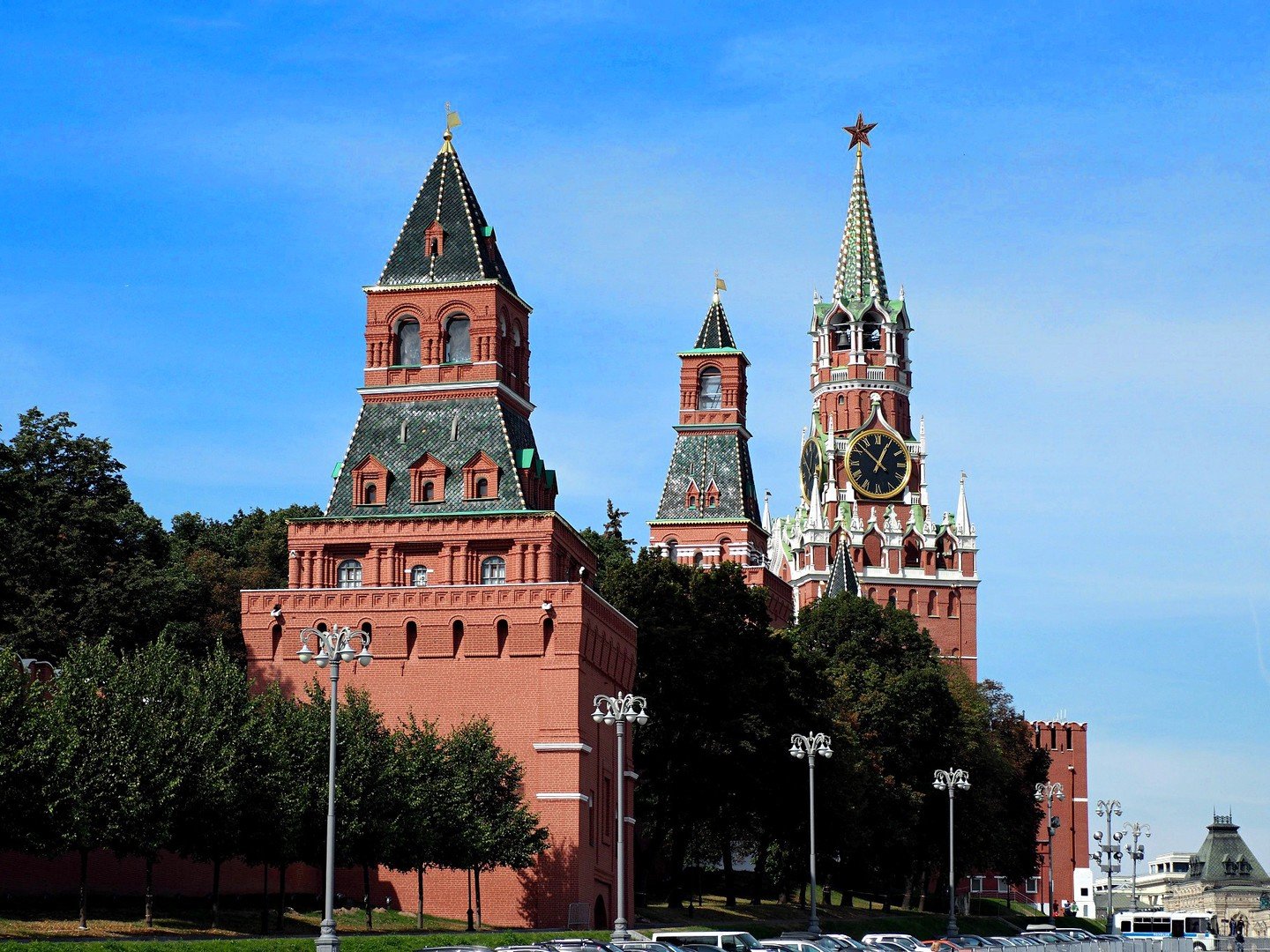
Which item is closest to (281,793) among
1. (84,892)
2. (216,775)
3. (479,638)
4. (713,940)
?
(216,775)

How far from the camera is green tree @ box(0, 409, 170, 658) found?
8756cm

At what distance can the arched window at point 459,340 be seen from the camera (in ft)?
277

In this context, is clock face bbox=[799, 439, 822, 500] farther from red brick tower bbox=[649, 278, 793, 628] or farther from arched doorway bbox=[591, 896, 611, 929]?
arched doorway bbox=[591, 896, 611, 929]

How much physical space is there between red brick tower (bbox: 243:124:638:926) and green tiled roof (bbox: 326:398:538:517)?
0.24ft

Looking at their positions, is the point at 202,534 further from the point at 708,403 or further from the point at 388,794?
the point at 388,794

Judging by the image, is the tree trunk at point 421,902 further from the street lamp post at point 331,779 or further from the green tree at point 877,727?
the green tree at point 877,727

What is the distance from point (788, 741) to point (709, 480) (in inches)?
1207

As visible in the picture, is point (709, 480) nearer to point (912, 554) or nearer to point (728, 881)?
point (728, 881)

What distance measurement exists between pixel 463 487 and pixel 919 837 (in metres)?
37.9

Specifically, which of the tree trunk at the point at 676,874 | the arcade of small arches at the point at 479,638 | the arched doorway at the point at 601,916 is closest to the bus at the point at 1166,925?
the tree trunk at the point at 676,874

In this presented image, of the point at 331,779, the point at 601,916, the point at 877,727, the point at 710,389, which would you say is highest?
the point at 710,389

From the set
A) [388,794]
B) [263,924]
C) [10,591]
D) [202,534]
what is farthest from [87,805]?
[202,534]

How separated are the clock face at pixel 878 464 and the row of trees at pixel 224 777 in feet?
405

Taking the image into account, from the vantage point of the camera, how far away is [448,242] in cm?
8594
